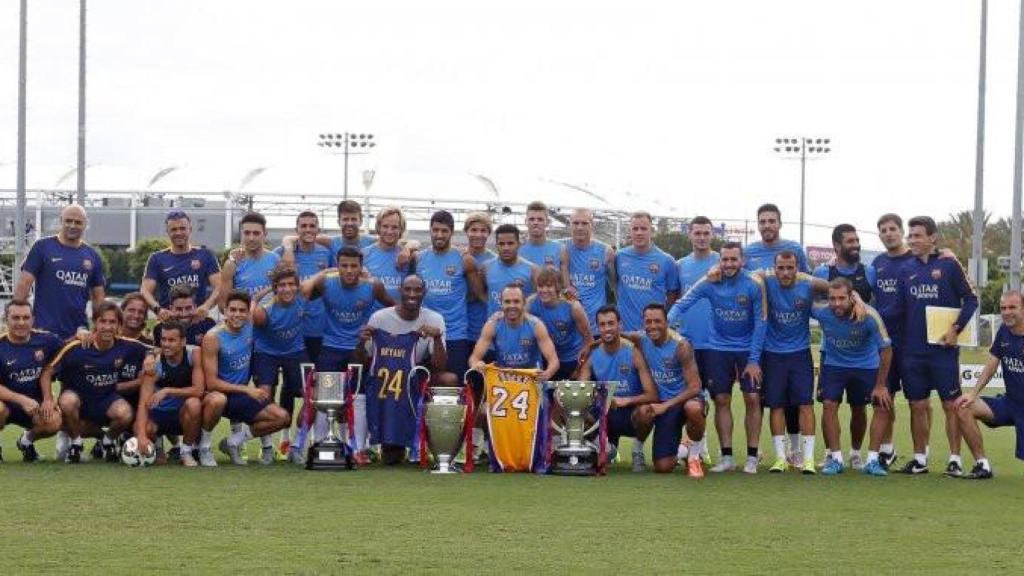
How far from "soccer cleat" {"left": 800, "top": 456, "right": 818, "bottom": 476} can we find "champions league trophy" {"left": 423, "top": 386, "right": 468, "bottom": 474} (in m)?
2.53

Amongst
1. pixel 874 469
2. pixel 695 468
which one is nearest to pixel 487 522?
pixel 695 468

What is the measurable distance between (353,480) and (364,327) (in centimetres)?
167

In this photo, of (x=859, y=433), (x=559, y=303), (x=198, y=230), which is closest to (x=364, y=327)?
(x=559, y=303)

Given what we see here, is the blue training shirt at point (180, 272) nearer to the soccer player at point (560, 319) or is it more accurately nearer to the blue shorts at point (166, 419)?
the blue shorts at point (166, 419)

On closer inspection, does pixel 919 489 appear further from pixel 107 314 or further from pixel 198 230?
pixel 198 230

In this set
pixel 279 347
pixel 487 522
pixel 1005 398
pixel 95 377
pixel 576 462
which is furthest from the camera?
pixel 279 347

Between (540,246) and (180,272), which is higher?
(540,246)

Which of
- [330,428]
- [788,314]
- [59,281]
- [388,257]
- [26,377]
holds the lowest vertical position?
[330,428]

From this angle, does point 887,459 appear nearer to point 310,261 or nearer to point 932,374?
point 932,374

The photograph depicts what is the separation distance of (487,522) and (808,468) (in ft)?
13.1

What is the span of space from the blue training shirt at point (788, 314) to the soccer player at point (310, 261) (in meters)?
3.45

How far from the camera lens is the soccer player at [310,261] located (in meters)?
12.6

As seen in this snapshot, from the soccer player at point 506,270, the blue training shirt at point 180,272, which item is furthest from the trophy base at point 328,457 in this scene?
the blue training shirt at point 180,272

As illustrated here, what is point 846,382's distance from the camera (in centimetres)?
1222
